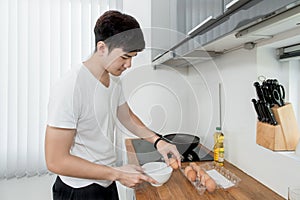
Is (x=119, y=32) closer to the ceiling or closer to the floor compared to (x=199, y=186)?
closer to the ceiling

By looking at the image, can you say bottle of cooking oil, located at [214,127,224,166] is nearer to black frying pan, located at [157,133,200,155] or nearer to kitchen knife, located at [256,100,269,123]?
black frying pan, located at [157,133,200,155]

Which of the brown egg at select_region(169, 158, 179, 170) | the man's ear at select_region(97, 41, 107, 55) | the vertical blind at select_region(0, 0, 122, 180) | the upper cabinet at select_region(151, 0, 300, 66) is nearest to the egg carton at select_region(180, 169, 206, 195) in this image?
the brown egg at select_region(169, 158, 179, 170)

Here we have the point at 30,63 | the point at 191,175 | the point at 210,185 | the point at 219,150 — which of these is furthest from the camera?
the point at 30,63

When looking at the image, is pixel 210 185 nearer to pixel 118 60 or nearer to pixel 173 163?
pixel 173 163

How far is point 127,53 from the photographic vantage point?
37.4 inches

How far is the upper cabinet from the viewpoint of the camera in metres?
0.55

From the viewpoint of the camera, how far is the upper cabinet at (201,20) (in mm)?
551

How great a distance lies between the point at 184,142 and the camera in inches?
62.9

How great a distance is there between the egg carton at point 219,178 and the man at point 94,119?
0.55 ft

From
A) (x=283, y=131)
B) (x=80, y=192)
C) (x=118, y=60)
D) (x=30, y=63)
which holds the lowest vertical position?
(x=80, y=192)

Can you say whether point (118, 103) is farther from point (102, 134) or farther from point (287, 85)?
point (287, 85)

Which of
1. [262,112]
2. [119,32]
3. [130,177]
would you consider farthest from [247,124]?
[119,32]

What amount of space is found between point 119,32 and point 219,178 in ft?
2.51

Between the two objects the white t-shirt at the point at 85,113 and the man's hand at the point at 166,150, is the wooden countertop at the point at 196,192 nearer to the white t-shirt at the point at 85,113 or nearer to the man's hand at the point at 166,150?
the man's hand at the point at 166,150
